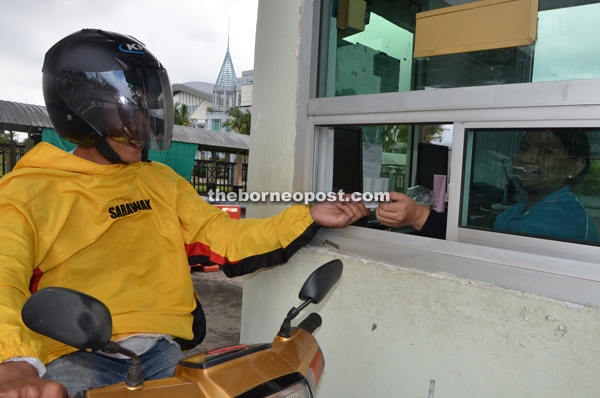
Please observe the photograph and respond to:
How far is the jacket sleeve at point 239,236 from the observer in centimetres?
183

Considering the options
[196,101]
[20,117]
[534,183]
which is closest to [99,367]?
[534,183]

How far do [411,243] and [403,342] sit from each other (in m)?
0.41

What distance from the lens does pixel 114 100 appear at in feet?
5.65

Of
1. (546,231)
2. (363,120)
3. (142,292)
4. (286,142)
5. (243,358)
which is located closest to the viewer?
(243,358)

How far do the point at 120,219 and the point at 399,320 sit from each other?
1.21m

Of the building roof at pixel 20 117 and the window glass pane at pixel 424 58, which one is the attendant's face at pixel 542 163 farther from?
the building roof at pixel 20 117

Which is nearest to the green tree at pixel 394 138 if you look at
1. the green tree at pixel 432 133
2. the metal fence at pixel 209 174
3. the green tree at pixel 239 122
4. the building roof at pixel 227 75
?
the green tree at pixel 432 133

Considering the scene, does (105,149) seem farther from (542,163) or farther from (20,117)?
(20,117)

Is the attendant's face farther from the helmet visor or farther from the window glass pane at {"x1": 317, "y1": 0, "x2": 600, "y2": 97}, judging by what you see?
the helmet visor

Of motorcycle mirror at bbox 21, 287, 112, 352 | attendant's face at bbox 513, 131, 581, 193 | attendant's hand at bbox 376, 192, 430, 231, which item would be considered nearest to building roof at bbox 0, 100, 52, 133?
attendant's hand at bbox 376, 192, 430, 231

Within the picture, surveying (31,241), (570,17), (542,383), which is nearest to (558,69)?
(570,17)

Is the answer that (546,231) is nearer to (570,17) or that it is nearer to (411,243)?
(411,243)

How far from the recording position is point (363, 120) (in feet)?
6.29

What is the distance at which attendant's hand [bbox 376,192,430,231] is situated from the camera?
187cm
